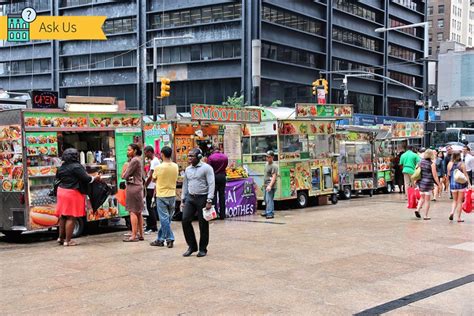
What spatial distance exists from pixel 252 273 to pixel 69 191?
167 inches

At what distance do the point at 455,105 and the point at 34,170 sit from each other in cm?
8176

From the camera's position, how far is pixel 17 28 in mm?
14938

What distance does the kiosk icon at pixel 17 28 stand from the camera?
14.8m

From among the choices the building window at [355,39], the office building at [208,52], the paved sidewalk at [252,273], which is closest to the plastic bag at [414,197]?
the paved sidewalk at [252,273]

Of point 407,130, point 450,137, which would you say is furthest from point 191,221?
point 450,137

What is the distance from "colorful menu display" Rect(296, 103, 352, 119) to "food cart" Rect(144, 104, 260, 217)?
158cm

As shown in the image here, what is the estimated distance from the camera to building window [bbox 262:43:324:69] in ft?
158

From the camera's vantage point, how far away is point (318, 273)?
7.81 meters

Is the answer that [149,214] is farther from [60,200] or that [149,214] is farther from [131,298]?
[131,298]

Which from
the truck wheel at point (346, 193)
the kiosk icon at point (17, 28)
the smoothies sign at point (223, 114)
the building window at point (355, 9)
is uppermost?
the building window at point (355, 9)

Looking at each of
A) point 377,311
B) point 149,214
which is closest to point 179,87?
point 149,214

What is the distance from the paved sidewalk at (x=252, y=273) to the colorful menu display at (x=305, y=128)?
189 inches

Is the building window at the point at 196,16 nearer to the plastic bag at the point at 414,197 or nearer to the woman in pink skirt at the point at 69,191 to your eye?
the plastic bag at the point at 414,197

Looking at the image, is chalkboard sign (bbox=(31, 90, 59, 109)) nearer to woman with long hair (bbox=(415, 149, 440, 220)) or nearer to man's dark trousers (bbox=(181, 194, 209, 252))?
man's dark trousers (bbox=(181, 194, 209, 252))
